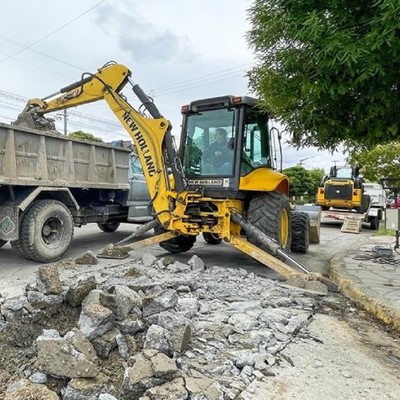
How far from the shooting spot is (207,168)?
6184 mm

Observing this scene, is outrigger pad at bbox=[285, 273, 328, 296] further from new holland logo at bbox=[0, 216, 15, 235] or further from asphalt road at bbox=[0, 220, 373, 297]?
new holland logo at bbox=[0, 216, 15, 235]

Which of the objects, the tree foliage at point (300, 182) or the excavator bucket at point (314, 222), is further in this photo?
the tree foliage at point (300, 182)

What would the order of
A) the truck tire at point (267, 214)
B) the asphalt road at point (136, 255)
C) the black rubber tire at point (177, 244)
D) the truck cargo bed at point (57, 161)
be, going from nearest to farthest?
1. the asphalt road at point (136, 255)
2. the truck cargo bed at point (57, 161)
3. the truck tire at point (267, 214)
4. the black rubber tire at point (177, 244)

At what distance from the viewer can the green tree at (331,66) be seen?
96.4 inches

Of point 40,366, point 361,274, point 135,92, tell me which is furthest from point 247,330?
point 135,92

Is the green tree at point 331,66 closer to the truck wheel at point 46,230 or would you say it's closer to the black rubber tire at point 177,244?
the black rubber tire at point 177,244

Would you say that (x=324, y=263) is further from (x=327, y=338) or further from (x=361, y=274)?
(x=327, y=338)

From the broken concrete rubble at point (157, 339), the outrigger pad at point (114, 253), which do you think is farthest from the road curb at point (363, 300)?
the outrigger pad at point (114, 253)

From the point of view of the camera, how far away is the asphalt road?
504 cm

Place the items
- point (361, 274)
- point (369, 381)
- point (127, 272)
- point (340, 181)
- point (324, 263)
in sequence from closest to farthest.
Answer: point (369, 381)
point (127, 272)
point (361, 274)
point (324, 263)
point (340, 181)

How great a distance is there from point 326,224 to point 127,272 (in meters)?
12.4

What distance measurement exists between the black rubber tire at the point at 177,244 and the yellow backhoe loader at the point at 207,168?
0.12 ft

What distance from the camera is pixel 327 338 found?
10.7 ft

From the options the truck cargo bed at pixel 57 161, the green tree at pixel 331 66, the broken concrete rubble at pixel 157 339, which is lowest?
the broken concrete rubble at pixel 157 339
